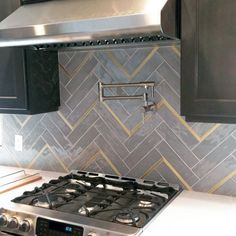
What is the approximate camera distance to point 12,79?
1.88 metres

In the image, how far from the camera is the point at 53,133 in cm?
218

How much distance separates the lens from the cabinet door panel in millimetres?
1846

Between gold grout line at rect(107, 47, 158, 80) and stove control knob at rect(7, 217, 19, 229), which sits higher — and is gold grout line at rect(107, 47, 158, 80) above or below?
above

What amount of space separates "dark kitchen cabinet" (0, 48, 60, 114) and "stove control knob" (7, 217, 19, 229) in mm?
646

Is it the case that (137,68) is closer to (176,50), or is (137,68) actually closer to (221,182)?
(176,50)

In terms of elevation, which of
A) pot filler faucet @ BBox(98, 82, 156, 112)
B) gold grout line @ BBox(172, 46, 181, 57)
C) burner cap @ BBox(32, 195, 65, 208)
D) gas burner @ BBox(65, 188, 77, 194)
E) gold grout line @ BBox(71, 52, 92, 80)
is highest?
gold grout line @ BBox(172, 46, 181, 57)

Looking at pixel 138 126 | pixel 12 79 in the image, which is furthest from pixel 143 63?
pixel 12 79

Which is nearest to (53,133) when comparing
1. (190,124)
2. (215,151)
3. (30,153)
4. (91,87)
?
(30,153)

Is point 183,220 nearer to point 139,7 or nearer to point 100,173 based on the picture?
point 100,173

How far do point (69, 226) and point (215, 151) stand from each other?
2.80 feet

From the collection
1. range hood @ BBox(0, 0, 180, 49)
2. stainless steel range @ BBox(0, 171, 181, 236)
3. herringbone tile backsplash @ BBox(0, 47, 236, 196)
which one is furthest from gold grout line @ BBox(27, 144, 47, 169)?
range hood @ BBox(0, 0, 180, 49)

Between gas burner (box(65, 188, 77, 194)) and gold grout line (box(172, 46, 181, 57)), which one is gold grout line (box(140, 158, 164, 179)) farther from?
gold grout line (box(172, 46, 181, 57))

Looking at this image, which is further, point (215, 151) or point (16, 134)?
point (16, 134)

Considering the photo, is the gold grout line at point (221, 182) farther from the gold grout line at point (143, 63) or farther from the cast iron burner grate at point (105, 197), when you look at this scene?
the gold grout line at point (143, 63)
